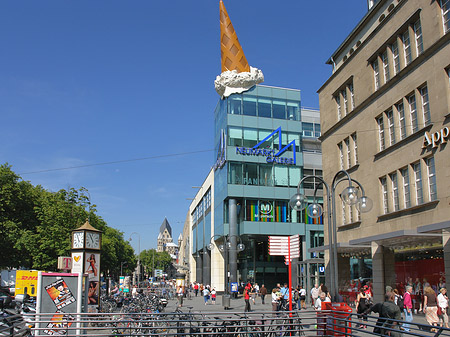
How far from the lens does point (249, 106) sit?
53.8m

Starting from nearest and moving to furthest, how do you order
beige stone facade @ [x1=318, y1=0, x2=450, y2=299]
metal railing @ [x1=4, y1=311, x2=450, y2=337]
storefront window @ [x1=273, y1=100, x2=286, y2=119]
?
metal railing @ [x1=4, y1=311, x2=450, y2=337], beige stone facade @ [x1=318, y1=0, x2=450, y2=299], storefront window @ [x1=273, y1=100, x2=286, y2=119]

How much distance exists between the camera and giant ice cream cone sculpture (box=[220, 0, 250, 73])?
647 inches

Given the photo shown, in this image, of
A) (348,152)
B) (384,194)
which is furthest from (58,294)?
(348,152)

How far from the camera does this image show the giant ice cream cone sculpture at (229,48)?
16.4 m

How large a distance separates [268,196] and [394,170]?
28.2 metres

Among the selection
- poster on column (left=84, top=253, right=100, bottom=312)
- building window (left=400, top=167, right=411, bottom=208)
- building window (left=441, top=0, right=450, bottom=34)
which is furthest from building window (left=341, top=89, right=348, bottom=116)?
poster on column (left=84, top=253, right=100, bottom=312)

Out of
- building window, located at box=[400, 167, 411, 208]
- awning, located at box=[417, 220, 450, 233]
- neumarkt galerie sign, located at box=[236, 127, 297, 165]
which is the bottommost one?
awning, located at box=[417, 220, 450, 233]

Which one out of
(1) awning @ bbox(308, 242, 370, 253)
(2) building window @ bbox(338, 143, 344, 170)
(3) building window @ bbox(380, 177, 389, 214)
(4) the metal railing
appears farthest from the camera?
(2) building window @ bbox(338, 143, 344, 170)

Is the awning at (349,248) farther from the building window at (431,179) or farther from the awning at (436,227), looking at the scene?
the awning at (436,227)

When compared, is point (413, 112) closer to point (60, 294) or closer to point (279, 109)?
point (60, 294)

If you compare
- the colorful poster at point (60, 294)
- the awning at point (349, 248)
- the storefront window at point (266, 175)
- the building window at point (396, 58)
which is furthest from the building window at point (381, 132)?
the storefront window at point (266, 175)

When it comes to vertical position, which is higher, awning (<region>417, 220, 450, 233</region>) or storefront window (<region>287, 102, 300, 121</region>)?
storefront window (<region>287, 102, 300, 121</region>)

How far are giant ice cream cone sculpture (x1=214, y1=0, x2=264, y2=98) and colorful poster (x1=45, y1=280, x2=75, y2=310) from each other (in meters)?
7.56

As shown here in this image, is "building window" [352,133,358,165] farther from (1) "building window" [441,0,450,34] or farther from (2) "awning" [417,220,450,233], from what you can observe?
(1) "building window" [441,0,450,34]
